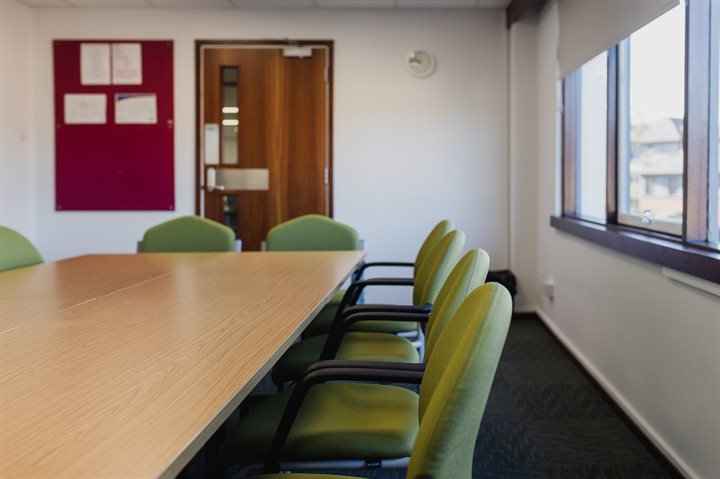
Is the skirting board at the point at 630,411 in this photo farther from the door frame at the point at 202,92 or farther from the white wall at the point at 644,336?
the door frame at the point at 202,92

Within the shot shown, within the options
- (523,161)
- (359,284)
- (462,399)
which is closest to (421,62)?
(523,161)

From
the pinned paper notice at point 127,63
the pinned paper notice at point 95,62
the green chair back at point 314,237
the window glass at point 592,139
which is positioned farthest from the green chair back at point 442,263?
the pinned paper notice at point 95,62

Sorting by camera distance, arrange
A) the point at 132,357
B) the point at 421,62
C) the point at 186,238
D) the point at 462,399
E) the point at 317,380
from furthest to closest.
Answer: the point at 421,62 → the point at 186,238 → the point at 317,380 → the point at 132,357 → the point at 462,399

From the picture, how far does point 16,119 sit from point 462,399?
5.22m

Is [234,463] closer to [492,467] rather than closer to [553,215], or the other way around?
[492,467]

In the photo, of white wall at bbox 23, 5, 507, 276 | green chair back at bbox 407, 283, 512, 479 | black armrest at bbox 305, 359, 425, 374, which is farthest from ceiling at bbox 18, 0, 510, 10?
green chair back at bbox 407, 283, 512, 479

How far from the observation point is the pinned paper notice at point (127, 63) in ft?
17.5

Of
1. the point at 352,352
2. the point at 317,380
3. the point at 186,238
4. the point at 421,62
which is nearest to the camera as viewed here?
the point at 317,380

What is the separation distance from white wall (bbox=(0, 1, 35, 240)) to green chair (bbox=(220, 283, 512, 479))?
13.6 ft

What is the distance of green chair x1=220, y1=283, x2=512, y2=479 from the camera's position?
964mm

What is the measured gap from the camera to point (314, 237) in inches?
153

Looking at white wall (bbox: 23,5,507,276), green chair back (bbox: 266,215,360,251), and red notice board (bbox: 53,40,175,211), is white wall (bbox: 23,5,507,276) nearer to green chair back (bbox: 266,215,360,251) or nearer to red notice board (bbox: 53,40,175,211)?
red notice board (bbox: 53,40,175,211)

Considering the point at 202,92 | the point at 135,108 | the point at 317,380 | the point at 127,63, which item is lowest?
the point at 317,380

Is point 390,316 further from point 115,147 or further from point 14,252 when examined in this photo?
point 115,147
